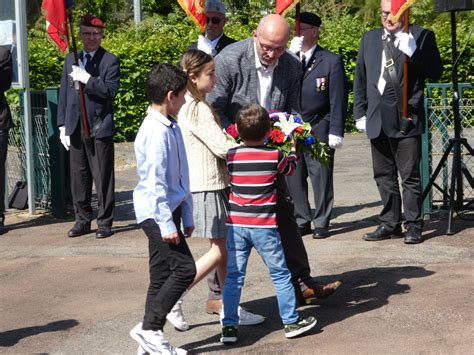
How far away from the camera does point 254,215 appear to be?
611 centimetres

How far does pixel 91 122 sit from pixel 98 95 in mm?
305

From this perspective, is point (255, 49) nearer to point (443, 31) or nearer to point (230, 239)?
point (230, 239)

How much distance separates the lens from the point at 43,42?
19.2 metres

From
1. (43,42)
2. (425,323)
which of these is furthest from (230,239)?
(43,42)

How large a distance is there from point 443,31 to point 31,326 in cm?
1387

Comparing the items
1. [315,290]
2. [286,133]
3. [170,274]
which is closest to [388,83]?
[315,290]

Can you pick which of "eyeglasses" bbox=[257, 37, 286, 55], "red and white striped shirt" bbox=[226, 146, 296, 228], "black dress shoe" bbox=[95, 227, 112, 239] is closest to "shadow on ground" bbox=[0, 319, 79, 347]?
"red and white striped shirt" bbox=[226, 146, 296, 228]

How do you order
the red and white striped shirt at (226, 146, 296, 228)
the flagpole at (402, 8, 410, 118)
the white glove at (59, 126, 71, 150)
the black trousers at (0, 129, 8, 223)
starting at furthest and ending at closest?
the black trousers at (0, 129, 8, 223) < the white glove at (59, 126, 71, 150) < the flagpole at (402, 8, 410, 118) < the red and white striped shirt at (226, 146, 296, 228)

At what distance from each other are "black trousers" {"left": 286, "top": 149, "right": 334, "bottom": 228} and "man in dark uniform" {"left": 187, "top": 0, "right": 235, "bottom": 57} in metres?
1.29

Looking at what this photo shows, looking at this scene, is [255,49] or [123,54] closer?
[255,49]

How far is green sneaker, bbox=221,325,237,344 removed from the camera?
6.17 metres

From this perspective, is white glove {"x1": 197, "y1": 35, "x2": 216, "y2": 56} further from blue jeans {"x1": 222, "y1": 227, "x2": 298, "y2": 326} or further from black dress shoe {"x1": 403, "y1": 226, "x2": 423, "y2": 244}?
blue jeans {"x1": 222, "y1": 227, "x2": 298, "y2": 326}

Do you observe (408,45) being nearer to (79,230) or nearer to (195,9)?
(195,9)

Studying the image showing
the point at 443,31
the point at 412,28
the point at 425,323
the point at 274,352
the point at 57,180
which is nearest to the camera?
the point at 274,352
